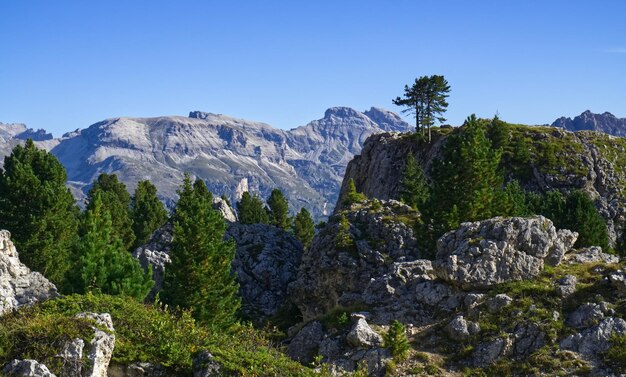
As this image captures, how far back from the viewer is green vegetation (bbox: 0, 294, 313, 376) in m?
17.4

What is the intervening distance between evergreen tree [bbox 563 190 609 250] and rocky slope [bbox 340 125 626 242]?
73.5 feet

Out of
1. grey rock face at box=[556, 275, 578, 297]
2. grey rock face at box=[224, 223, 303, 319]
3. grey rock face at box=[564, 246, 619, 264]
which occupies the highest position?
grey rock face at box=[564, 246, 619, 264]

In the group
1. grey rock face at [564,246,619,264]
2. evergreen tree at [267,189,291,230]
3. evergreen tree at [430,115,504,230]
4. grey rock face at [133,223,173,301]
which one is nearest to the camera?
grey rock face at [564,246,619,264]

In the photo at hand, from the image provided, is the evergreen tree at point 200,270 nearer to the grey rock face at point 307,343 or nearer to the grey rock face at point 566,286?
the grey rock face at point 307,343

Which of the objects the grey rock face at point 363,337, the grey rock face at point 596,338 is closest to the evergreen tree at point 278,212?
the grey rock face at point 363,337

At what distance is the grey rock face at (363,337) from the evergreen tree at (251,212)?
264 feet

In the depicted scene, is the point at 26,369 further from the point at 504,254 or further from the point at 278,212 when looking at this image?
the point at 278,212

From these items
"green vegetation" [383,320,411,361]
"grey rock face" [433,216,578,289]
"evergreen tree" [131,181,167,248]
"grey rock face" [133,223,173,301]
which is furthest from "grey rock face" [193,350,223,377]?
"evergreen tree" [131,181,167,248]

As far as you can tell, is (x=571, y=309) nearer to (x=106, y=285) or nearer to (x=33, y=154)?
(x=106, y=285)

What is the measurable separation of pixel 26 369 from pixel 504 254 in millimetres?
27743

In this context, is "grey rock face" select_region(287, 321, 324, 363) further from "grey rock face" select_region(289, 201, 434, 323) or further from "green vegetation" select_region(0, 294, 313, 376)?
"grey rock face" select_region(289, 201, 434, 323)

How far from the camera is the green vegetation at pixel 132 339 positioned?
17359 millimetres

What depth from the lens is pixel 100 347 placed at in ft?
57.9

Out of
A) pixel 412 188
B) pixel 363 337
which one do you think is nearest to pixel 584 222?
pixel 412 188
